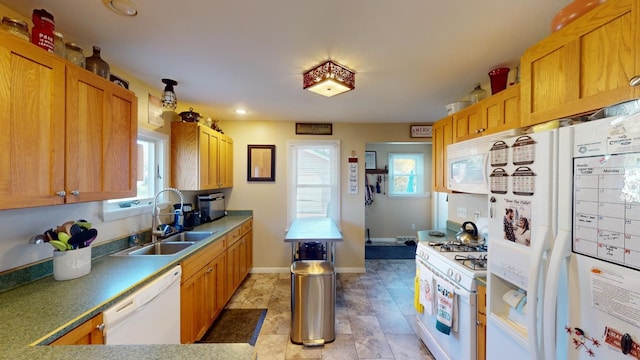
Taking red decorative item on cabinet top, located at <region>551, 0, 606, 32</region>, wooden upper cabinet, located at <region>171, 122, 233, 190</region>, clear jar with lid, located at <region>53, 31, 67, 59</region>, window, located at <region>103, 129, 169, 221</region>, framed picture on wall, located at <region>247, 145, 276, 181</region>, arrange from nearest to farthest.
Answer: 1. red decorative item on cabinet top, located at <region>551, 0, 606, 32</region>
2. clear jar with lid, located at <region>53, 31, 67, 59</region>
3. window, located at <region>103, 129, 169, 221</region>
4. wooden upper cabinet, located at <region>171, 122, 233, 190</region>
5. framed picture on wall, located at <region>247, 145, 276, 181</region>

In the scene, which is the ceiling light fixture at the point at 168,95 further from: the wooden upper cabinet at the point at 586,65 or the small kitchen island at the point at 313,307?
the wooden upper cabinet at the point at 586,65

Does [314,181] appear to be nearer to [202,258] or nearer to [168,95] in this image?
[202,258]

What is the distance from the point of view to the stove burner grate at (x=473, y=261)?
1769 millimetres

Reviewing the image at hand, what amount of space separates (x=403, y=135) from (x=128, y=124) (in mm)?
3695

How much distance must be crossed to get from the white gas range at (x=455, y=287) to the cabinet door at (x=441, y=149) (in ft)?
2.14

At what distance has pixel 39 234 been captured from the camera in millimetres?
1576

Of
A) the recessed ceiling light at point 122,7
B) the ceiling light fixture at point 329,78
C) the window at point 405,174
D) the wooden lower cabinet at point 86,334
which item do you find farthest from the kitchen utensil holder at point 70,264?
the window at point 405,174

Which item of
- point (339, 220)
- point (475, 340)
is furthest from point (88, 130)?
point (339, 220)

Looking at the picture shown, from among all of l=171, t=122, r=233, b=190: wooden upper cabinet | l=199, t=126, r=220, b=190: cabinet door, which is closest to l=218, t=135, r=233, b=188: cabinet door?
l=199, t=126, r=220, b=190: cabinet door

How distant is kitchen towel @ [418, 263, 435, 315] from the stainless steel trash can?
0.79 m

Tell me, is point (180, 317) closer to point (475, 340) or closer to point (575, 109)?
point (475, 340)

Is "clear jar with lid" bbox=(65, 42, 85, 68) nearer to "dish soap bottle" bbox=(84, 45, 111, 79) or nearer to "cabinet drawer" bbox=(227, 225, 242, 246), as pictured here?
"dish soap bottle" bbox=(84, 45, 111, 79)

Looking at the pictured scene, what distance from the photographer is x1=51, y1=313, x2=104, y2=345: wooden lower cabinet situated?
107 cm

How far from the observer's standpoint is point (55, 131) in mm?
1324
